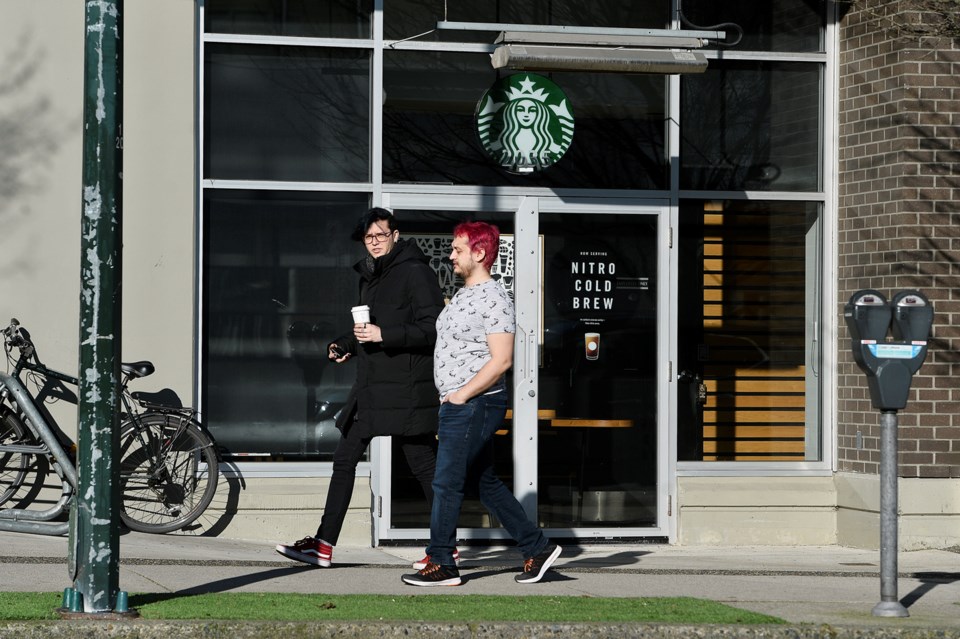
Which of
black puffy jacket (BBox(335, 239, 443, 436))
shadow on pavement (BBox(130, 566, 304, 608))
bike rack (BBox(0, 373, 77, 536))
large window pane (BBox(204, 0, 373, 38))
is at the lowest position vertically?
shadow on pavement (BBox(130, 566, 304, 608))

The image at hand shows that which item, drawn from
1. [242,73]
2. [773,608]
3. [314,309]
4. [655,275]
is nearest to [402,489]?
[314,309]

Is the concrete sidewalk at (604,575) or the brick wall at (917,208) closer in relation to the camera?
the concrete sidewalk at (604,575)

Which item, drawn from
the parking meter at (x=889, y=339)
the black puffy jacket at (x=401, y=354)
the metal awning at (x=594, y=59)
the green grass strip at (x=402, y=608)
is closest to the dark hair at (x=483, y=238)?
the black puffy jacket at (x=401, y=354)

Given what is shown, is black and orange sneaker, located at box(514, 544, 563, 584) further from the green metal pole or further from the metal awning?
the metal awning

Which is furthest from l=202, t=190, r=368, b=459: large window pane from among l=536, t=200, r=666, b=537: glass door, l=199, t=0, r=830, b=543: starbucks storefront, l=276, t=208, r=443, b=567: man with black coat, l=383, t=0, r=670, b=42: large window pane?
l=276, t=208, r=443, b=567: man with black coat

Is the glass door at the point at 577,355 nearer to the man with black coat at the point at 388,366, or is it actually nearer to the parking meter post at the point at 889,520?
the man with black coat at the point at 388,366

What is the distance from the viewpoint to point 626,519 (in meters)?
10.0

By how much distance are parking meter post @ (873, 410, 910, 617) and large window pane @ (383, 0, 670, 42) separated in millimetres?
4437

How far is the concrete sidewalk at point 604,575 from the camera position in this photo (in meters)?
6.86

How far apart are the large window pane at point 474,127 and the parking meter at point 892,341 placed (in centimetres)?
380

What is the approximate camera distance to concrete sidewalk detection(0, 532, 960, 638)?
6.86 meters

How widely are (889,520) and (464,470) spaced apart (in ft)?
6.67

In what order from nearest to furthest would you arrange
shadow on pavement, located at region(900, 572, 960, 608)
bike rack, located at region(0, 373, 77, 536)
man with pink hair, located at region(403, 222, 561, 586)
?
man with pink hair, located at region(403, 222, 561, 586) < shadow on pavement, located at region(900, 572, 960, 608) < bike rack, located at region(0, 373, 77, 536)

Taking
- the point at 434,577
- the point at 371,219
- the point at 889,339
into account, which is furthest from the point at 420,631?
the point at 371,219
